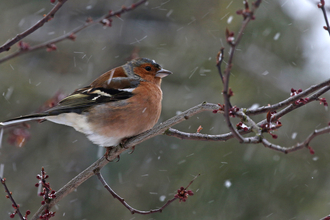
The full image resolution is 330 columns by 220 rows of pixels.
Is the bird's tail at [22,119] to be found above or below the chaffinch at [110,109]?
above

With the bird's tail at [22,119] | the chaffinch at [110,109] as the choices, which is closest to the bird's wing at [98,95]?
the chaffinch at [110,109]

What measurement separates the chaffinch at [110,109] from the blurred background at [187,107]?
2.07 ft

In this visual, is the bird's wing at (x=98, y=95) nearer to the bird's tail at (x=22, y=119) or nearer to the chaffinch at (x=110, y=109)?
the chaffinch at (x=110, y=109)

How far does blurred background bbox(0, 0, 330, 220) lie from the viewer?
14.9 feet

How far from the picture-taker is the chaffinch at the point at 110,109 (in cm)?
344

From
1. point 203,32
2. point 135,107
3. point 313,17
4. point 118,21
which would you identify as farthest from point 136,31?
point 135,107

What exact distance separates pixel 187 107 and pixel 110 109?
226 cm

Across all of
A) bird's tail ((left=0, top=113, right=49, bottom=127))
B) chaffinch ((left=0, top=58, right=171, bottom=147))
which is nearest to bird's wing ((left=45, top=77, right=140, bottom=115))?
chaffinch ((left=0, top=58, right=171, bottom=147))

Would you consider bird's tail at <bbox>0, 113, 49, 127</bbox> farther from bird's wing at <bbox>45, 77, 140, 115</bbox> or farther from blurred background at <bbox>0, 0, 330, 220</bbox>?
blurred background at <bbox>0, 0, 330, 220</bbox>

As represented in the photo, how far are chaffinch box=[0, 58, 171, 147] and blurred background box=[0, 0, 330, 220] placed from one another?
630 millimetres

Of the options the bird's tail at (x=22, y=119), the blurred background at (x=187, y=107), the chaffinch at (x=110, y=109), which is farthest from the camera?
the blurred background at (x=187, y=107)

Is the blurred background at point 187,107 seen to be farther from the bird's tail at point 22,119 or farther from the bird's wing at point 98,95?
the bird's tail at point 22,119

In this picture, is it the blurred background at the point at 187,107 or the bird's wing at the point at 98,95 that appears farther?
the blurred background at the point at 187,107

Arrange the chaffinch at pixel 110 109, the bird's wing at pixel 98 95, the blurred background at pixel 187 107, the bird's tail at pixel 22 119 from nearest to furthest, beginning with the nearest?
the bird's tail at pixel 22 119, the chaffinch at pixel 110 109, the bird's wing at pixel 98 95, the blurred background at pixel 187 107
